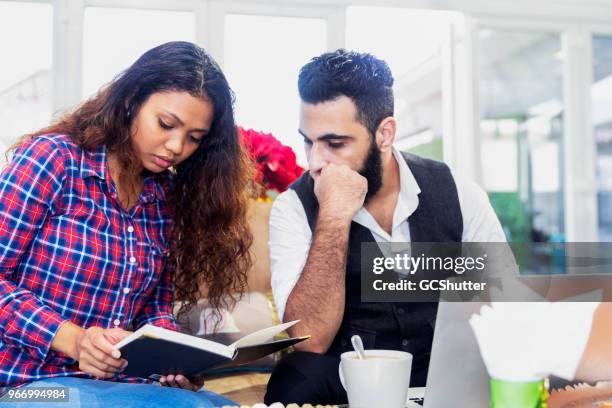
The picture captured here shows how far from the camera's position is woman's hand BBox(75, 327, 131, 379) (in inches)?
41.2

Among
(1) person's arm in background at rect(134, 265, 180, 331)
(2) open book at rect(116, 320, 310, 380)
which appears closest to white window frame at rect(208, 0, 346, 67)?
(1) person's arm in background at rect(134, 265, 180, 331)

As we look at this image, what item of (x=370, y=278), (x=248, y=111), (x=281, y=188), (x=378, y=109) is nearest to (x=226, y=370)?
(x=370, y=278)

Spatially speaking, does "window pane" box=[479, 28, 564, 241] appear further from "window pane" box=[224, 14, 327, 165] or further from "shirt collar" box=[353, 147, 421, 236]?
"shirt collar" box=[353, 147, 421, 236]

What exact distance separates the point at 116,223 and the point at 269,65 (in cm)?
204

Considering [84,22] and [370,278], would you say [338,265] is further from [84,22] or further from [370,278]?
[84,22]

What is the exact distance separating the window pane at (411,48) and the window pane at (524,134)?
0.82ft

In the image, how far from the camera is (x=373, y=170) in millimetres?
1711

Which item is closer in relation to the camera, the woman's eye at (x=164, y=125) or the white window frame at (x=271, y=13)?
the woman's eye at (x=164, y=125)

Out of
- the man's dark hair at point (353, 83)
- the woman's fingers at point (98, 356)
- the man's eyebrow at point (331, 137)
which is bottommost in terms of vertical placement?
the woman's fingers at point (98, 356)

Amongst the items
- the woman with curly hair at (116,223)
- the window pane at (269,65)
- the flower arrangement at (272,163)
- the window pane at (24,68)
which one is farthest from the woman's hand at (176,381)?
the window pane at (24,68)

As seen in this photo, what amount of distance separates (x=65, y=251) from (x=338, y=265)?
59cm

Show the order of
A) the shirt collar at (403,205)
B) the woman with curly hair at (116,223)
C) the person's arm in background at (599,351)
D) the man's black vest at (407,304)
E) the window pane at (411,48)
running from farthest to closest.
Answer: the window pane at (411,48), the shirt collar at (403,205), the man's black vest at (407,304), the woman with curly hair at (116,223), the person's arm in background at (599,351)

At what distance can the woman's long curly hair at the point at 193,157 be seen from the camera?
134 centimetres

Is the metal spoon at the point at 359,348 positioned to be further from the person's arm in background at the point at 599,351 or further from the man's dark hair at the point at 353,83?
the man's dark hair at the point at 353,83
